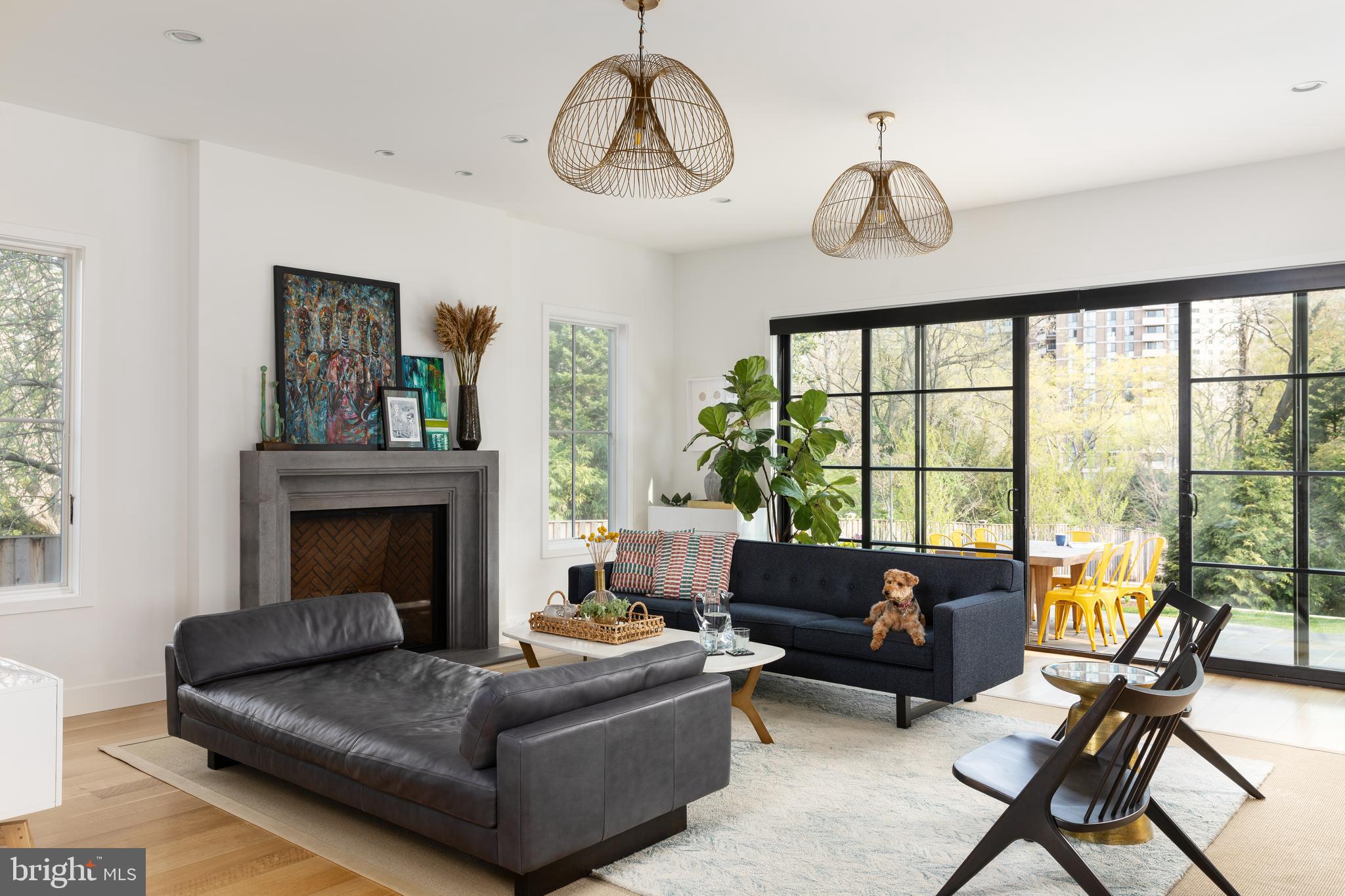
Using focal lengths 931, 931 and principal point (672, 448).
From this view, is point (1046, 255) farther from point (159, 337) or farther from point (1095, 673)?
point (159, 337)

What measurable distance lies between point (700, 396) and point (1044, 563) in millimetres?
2939

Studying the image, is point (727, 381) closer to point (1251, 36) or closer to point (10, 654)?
point (1251, 36)

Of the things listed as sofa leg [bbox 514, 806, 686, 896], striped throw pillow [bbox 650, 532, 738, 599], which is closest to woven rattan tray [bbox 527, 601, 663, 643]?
striped throw pillow [bbox 650, 532, 738, 599]

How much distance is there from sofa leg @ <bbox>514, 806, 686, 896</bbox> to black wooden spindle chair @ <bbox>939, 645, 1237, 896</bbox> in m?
0.91

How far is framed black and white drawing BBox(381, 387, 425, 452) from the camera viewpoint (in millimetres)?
5566

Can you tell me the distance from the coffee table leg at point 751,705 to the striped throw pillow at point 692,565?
3.85 feet

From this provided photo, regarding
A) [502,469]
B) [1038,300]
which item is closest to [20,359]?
[502,469]

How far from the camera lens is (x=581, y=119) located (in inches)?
180

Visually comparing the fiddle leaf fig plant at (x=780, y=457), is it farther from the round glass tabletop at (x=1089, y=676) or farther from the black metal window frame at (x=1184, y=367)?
the round glass tabletop at (x=1089, y=676)

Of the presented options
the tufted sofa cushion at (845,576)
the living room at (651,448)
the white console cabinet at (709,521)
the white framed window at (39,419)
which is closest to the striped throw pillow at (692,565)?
the living room at (651,448)

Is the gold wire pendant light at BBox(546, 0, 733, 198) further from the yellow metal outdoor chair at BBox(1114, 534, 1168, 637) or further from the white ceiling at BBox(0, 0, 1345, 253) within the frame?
the yellow metal outdoor chair at BBox(1114, 534, 1168, 637)

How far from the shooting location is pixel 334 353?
5.38m

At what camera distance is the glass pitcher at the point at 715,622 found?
4148 mm

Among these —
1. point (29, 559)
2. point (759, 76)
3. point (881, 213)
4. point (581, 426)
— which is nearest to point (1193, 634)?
point (881, 213)
